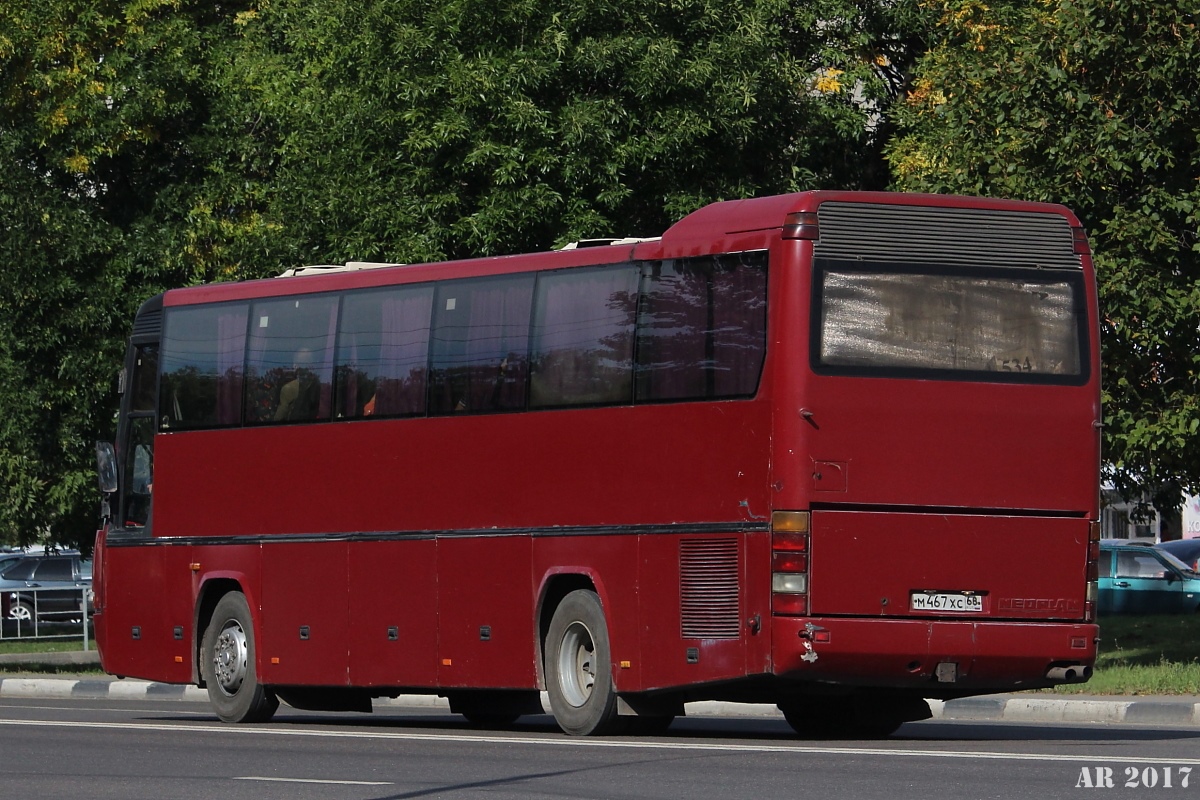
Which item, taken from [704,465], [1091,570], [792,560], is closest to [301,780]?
[792,560]

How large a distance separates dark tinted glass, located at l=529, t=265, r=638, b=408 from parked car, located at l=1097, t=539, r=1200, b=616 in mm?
26437

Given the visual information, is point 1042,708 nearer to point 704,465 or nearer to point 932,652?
point 932,652

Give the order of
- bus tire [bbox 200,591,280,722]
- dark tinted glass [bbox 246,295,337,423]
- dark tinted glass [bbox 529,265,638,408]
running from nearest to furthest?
dark tinted glass [bbox 529,265,638,408] < dark tinted glass [bbox 246,295,337,423] < bus tire [bbox 200,591,280,722]

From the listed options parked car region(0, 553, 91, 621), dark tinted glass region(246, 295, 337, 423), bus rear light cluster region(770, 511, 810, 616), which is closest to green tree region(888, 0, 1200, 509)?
dark tinted glass region(246, 295, 337, 423)

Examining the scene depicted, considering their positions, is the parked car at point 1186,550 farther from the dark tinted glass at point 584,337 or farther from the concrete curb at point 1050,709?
the dark tinted glass at point 584,337

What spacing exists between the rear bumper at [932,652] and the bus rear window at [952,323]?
164 cm

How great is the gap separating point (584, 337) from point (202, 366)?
5028 mm

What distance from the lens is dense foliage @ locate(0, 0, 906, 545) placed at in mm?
25562

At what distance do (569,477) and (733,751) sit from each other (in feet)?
9.53

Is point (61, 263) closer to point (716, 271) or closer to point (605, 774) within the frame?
point (716, 271)

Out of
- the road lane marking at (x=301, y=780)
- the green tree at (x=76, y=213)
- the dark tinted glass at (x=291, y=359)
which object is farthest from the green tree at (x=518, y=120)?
the road lane marking at (x=301, y=780)

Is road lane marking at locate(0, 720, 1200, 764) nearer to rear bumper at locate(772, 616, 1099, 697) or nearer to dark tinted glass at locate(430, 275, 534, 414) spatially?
rear bumper at locate(772, 616, 1099, 697)

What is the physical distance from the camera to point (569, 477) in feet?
53.7

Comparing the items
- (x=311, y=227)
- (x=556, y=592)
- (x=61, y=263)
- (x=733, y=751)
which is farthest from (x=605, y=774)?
(x=61, y=263)
